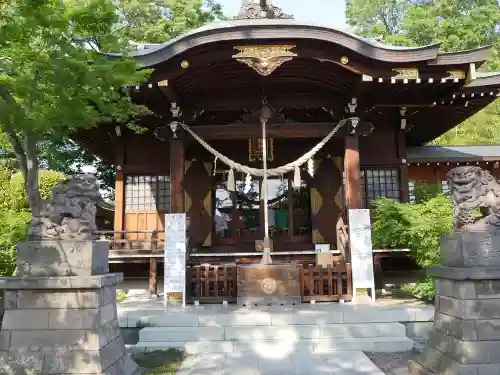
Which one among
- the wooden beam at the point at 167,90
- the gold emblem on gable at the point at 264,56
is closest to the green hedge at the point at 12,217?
the wooden beam at the point at 167,90

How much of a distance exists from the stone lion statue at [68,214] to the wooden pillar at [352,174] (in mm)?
5826

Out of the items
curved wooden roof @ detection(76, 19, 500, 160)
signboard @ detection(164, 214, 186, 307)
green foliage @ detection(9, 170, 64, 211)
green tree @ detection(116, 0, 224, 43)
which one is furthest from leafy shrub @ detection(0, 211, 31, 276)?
green tree @ detection(116, 0, 224, 43)

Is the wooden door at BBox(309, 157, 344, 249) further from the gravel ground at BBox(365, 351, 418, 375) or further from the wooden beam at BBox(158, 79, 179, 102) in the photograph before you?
the gravel ground at BBox(365, 351, 418, 375)

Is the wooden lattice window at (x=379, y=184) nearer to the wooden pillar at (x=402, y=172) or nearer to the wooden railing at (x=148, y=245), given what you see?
the wooden pillar at (x=402, y=172)

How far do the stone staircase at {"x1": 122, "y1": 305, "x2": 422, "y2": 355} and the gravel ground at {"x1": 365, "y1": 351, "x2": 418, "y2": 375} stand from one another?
19cm

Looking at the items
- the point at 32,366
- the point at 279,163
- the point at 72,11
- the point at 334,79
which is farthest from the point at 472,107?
the point at 32,366

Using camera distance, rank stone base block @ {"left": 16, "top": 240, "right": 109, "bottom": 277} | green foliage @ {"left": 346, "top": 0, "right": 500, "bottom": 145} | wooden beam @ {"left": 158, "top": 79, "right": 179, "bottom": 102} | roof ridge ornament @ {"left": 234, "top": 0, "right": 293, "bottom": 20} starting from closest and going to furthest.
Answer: stone base block @ {"left": 16, "top": 240, "right": 109, "bottom": 277}
wooden beam @ {"left": 158, "top": 79, "right": 179, "bottom": 102}
roof ridge ornament @ {"left": 234, "top": 0, "right": 293, "bottom": 20}
green foliage @ {"left": 346, "top": 0, "right": 500, "bottom": 145}

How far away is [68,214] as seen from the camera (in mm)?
4465

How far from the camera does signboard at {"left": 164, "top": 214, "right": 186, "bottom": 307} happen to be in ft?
27.0

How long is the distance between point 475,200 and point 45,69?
17.2 ft

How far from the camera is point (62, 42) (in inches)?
→ 219

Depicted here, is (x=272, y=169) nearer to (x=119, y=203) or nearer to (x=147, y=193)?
(x=147, y=193)

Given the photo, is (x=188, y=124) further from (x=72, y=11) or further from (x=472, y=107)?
(x=472, y=107)

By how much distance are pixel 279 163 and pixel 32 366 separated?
834 centimetres
